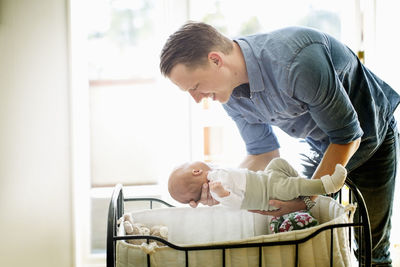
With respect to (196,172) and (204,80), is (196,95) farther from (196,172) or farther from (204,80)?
(196,172)

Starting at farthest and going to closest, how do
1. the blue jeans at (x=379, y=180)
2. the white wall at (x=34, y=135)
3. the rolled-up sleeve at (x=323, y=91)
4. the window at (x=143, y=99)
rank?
the window at (x=143, y=99)
the white wall at (x=34, y=135)
the blue jeans at (x=379, y=180)
the rolled-up sleeve at (x=323, y=91)

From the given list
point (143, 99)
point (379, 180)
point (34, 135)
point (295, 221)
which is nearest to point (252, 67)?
point (295, 221)

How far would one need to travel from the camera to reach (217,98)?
1.22m

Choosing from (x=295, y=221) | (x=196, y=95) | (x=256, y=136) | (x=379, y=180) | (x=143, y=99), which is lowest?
(x=295, y=221)

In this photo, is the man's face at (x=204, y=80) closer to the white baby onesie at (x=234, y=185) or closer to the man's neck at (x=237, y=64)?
the man's neck at (x=237, y=64)

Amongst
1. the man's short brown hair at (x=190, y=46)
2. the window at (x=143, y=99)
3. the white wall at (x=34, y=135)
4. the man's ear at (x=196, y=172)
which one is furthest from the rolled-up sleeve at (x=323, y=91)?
the white wall at (x=34, y=135)

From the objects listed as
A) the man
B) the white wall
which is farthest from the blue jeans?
the white wall

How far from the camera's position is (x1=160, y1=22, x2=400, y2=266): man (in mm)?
1096

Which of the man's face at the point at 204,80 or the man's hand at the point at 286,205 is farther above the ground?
the man's face at the point at 204,80

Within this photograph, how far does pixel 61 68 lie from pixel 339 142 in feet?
4.27

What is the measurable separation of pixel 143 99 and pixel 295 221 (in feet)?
3.66

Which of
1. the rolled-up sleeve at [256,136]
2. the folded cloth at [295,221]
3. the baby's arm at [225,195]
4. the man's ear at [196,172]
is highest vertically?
the rolled-up sleeve at [256,136]

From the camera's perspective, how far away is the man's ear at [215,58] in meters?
1.13

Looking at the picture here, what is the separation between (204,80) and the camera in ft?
3.78
